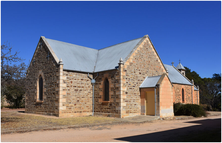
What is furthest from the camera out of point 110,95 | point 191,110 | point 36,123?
point 191,110

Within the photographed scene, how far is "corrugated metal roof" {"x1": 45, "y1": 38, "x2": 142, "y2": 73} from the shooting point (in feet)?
68.7

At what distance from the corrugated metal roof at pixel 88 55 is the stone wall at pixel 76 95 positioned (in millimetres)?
848

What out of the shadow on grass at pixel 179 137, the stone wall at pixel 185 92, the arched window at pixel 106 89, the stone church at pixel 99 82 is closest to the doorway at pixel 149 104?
the stone church at pixel 99 82

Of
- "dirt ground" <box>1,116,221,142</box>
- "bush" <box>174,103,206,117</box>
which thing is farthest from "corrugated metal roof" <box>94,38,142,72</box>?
"dirt ground" <box>1,116,221,142</box>

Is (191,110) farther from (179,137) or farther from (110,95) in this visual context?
(179,137)

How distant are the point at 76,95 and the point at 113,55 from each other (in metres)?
5.87

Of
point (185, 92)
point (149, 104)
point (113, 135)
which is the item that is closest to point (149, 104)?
point (149, 104)

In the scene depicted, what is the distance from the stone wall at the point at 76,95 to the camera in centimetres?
1954

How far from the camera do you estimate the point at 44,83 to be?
850 inches

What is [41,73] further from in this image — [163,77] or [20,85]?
[163,77]

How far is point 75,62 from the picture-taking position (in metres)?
21.6

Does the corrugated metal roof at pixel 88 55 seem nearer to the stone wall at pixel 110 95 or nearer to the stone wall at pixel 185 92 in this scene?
the stone wall at pixel 110 95

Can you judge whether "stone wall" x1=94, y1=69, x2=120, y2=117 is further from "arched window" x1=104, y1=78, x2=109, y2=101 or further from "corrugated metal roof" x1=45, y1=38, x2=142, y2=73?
"corrugated metal roof" x1=45, y1=38, x2=142, y2=73

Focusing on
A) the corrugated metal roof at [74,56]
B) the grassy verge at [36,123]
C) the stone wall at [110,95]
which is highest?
the corrugated metal roof at [74,56]
